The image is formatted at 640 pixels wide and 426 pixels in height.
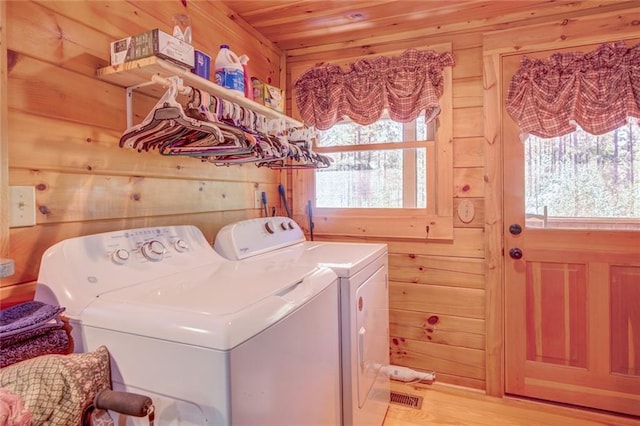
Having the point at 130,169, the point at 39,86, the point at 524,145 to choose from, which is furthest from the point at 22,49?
the point at 524,145

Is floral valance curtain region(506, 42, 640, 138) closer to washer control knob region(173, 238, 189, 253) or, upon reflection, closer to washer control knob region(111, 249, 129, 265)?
washer control knob region(173, 238, 189, 253)

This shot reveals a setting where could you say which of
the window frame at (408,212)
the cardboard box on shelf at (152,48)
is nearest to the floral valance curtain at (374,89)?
the window frame at (408,212)

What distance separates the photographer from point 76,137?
122 cm

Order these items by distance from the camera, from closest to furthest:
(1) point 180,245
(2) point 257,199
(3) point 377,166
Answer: (1) point 180,245
(2) point 257,199
(3) point 377,166

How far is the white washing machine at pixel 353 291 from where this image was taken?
4.50 feet

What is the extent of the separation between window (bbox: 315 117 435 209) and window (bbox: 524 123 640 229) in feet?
1.89

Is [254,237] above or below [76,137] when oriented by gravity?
below

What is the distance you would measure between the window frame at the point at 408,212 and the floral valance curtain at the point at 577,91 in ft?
1.23

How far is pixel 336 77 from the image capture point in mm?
2367

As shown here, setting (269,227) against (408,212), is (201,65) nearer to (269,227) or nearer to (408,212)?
(269,227)

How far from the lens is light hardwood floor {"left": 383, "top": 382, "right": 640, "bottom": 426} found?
193cm

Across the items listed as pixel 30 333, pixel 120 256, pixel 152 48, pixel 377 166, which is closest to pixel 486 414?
pixel 377 166

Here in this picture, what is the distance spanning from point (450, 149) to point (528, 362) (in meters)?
1.31

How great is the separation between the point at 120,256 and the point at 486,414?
2.00 metres
